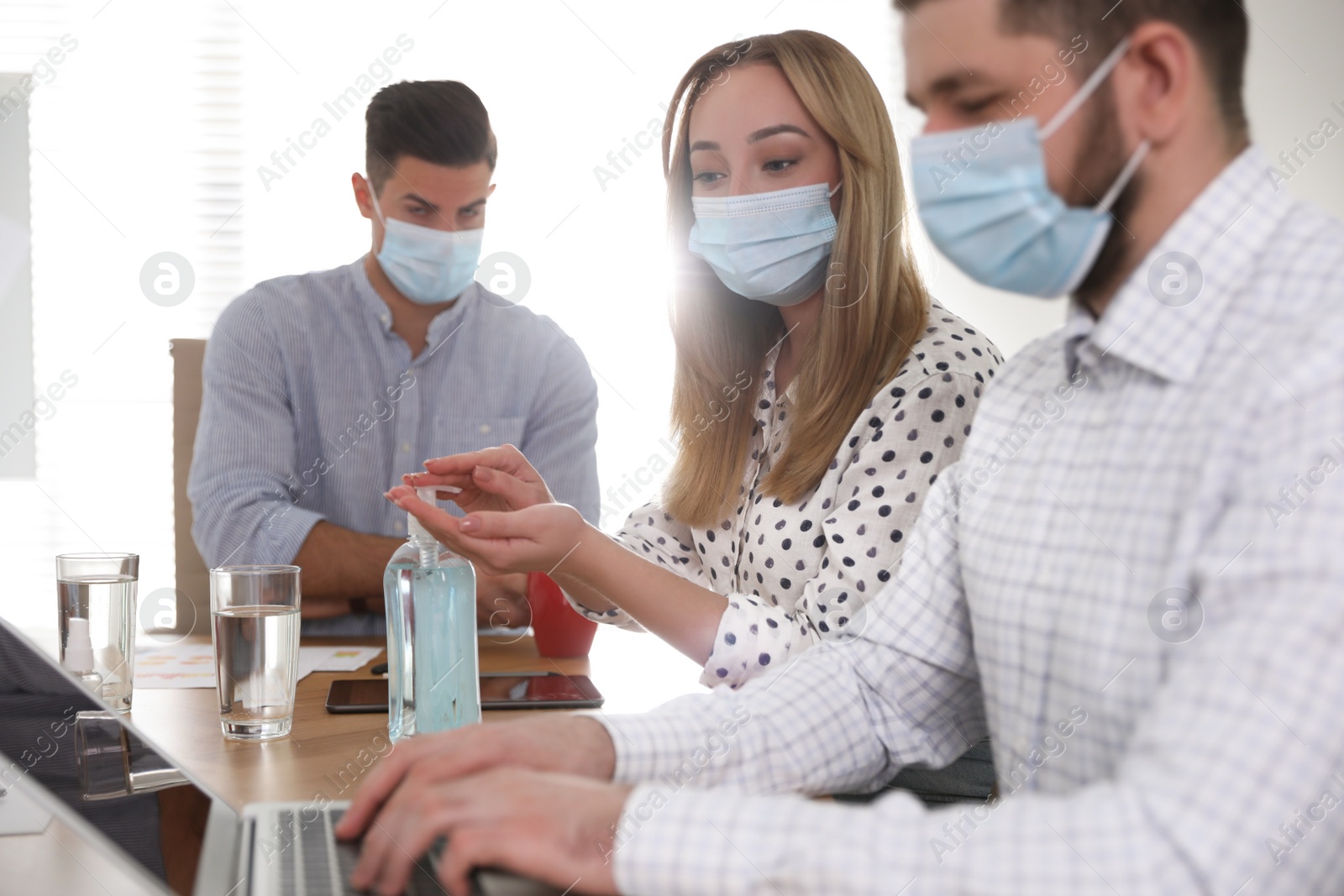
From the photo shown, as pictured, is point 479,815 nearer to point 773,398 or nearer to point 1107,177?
point 1107,177

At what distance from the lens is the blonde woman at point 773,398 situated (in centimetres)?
117

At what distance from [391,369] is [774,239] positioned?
38.3 inches

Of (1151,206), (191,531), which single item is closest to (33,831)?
(1151,206)

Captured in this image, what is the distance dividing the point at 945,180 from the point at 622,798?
512 millimetres

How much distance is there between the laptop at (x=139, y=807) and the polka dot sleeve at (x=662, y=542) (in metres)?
0.75

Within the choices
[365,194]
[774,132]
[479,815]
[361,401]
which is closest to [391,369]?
[361,401]

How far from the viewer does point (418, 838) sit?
618mm

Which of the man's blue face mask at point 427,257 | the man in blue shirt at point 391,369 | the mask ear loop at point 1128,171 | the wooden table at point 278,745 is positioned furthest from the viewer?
the man's blue face mask at point 427,257

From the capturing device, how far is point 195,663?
1.43m

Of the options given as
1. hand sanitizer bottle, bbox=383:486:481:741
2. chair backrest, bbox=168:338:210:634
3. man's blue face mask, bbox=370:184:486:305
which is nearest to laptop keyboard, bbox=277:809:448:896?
hand sanitizer bottle, bbox=383:486:481:741

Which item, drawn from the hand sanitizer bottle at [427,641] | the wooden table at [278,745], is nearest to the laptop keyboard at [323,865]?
the wooden table at [278,745]

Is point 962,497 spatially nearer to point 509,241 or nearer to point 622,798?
point 622,798

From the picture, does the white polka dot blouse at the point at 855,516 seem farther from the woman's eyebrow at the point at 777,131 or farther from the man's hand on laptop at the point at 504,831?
the man's hand on laptop at the point at 504,831

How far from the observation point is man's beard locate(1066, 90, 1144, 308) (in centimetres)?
71
